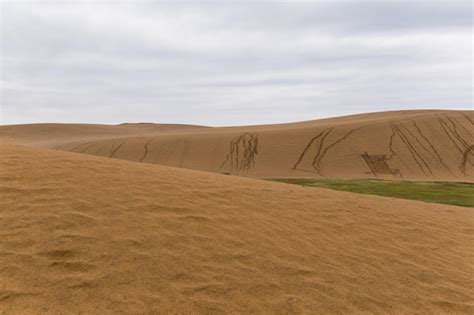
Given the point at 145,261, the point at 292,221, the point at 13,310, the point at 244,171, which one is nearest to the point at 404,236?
the point at 292,221

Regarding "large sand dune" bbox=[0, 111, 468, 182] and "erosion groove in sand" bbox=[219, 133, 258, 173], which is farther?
"erosion groove in sand" bbox=[219, 133, 258, 173]

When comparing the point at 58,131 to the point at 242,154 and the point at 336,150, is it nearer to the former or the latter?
the point at 242,154

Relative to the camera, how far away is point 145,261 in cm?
611

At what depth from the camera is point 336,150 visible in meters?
41.1

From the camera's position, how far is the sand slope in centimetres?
3691

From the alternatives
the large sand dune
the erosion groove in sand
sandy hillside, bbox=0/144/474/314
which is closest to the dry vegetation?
sandy hillside, bbox=0/144/474/314

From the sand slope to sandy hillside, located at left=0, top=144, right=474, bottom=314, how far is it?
2675cm

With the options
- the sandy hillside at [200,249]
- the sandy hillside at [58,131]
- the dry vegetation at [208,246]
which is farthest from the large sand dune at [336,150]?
the sandy hillside at [58,131]

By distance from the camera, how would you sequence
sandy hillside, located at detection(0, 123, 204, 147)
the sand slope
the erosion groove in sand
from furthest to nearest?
sandy hillside, located at detection(0, 123, 204, 147)
the erosion groove in sand
the sand slope

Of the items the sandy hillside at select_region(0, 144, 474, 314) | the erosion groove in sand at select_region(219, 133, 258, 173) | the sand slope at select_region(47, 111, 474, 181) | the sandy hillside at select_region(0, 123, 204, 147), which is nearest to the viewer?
the sandy hillside at select_region(0, 144, 474, 314)

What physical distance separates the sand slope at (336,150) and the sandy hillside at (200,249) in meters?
26.7

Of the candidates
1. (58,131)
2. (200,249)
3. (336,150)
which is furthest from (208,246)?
(58,131)

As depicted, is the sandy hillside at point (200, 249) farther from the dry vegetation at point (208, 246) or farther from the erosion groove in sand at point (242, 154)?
the erosion groove in sand at point (242, 154)

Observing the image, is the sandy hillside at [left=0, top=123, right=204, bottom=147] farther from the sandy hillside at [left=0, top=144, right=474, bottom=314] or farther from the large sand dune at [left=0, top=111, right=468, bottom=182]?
the sandy hillside at [left=0, top=144, right=474, bottom=314]
